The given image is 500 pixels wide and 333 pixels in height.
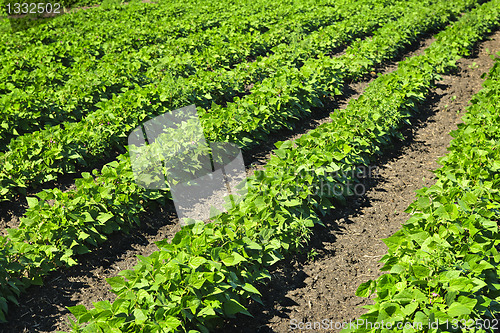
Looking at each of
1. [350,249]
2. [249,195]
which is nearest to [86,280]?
[249,195]

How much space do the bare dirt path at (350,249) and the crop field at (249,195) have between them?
0.02 m

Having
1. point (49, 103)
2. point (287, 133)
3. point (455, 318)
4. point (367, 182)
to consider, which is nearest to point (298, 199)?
point (367, 182)

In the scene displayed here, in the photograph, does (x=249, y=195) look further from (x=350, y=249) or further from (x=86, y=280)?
(x=86, y=280)

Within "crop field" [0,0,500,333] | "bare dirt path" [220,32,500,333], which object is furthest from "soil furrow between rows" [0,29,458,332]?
"bare dirt path" [220,32,500,333]

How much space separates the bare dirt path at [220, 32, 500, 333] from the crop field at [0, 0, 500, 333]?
0.07 feet

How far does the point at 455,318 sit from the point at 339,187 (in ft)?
8.25

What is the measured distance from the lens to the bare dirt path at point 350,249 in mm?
3766

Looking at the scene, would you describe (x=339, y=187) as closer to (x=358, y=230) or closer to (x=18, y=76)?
(x=358, y=230)

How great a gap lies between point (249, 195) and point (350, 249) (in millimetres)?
1315

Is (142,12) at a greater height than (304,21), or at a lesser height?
greater

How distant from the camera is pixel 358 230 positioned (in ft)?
15.9

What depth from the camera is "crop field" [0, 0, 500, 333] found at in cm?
325

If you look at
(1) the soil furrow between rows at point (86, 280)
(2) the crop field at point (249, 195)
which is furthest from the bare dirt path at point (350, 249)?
(1) the soil furrow between rows at point (86, 280)

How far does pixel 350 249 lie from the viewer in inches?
180
